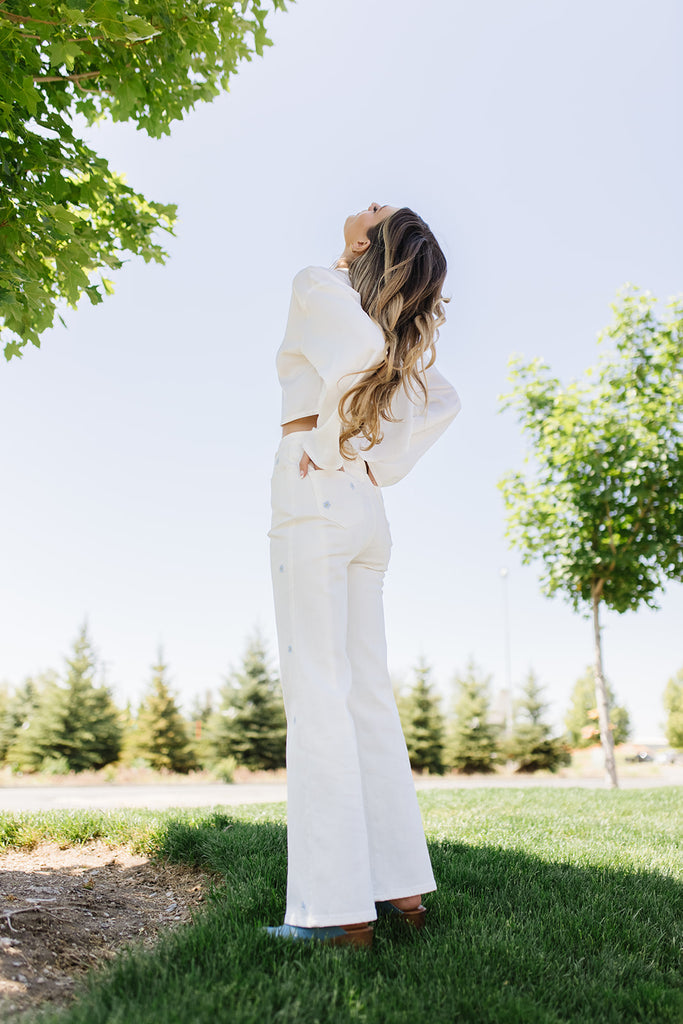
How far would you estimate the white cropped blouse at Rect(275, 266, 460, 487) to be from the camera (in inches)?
86.8

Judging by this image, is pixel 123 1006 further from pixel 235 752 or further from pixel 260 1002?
pixel 235 752

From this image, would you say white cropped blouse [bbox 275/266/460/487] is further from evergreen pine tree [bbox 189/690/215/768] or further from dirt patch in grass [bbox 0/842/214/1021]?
evergreen pine tree [bbox 189/690/215/768]

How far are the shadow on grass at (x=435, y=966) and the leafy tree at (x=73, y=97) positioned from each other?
2.45 m

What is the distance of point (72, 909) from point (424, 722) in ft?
61.0

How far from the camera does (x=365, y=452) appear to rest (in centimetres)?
252

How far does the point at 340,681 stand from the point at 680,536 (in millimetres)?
9186

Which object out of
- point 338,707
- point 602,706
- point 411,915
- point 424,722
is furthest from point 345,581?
point 424,722

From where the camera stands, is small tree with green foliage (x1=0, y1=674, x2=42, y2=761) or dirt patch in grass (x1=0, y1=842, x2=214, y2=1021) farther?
small tree with green foliage (x1=0, y1=674, x2=42, y2=761)

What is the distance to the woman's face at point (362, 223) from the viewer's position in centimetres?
253

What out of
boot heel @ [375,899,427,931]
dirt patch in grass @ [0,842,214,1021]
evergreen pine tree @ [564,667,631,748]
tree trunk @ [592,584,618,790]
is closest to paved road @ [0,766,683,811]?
tree trunk @ [592,584,618,790]

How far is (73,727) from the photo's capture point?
1814cm

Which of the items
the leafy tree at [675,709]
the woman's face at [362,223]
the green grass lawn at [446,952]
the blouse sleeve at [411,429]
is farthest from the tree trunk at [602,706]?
the leafy tree at [675,709]

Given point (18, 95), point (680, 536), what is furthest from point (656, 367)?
point (18, 95)

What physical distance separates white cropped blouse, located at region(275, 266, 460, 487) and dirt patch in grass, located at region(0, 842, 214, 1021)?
5.48ft
